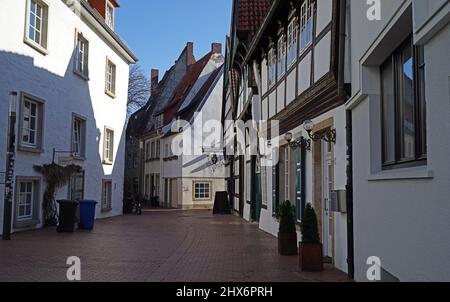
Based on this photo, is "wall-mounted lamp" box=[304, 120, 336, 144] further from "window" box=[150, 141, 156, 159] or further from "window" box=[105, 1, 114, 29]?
"window" box=[150, 141, 156, 159]

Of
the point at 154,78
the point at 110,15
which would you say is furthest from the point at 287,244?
the point at 154,78

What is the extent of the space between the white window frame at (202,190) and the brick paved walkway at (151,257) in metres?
19.8

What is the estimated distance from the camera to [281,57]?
557 inches

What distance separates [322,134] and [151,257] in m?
4.34

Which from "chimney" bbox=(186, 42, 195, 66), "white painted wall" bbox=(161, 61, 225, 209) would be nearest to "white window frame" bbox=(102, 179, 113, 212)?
"white painted wall" bbox=(161, 61, 225, 209)

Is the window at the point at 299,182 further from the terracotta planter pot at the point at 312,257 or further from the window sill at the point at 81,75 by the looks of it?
the window sill at the point at 81,75

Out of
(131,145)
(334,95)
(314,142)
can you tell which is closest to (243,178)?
(314,142)

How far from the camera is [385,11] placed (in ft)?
20.3

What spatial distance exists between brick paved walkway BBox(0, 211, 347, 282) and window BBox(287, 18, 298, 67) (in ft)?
15.2

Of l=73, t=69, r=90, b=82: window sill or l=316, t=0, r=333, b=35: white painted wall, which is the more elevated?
l=73, t=69, r=90, b=82: window sill

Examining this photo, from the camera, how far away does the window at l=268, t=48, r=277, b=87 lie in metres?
15.2

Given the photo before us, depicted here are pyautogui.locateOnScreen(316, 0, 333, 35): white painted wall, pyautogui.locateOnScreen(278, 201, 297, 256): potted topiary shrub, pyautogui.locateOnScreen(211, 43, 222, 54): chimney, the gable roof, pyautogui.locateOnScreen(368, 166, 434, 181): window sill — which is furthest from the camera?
pyautogui.locateOnScreen(211, 43, 222, 54): chimney

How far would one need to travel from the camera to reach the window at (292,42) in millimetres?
12364

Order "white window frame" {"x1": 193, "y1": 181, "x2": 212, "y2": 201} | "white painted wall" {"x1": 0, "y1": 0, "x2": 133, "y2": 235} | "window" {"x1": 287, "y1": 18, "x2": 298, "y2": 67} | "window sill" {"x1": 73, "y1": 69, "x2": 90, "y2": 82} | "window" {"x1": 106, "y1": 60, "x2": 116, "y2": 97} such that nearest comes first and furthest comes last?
1. "window" {"x1": 287, "y1": 18, "x2": 298, "y2": 67}
2. "white painted wall" {"x1": 0, "y1": 0, "x2": 133, "y2": 235}
3. "window sill" {"x1": 73, "y1": 69, "x2": 90, "y2": 82}
4. "window" {"x1": 106, "y1": 60, "x2": 116, "y2": 97}
5. "white window frame" {"x1": 193, "y1": 181, "x2": 212, "y2": 201}
